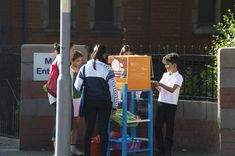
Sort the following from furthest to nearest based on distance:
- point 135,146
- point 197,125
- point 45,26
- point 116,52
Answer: point 45,26 < point 116,52 < point 197,125 < point 135,146

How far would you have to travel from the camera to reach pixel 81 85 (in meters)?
9.57

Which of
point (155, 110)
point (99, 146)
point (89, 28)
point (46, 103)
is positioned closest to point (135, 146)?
point (99, 146)

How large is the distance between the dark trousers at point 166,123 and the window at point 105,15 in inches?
351

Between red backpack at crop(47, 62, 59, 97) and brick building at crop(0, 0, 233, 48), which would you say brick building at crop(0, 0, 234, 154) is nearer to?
brick building at crop(0, 0, 233, 48)

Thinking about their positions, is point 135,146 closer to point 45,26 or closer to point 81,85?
point 81,85

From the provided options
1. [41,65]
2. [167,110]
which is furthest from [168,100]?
[41,65]

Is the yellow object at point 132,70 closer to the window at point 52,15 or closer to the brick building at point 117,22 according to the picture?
the brick building at point 117,22

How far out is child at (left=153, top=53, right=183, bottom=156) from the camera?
1020 centimetres

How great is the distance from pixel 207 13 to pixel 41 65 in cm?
951

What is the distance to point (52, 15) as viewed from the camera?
1922 centimetres

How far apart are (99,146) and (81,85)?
1090mm

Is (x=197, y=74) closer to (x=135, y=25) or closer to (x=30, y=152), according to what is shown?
(x=30, y=152)

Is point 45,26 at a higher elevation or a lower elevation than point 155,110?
higher

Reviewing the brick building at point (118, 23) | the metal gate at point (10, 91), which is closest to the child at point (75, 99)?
the metal gate at point (10, 91)
